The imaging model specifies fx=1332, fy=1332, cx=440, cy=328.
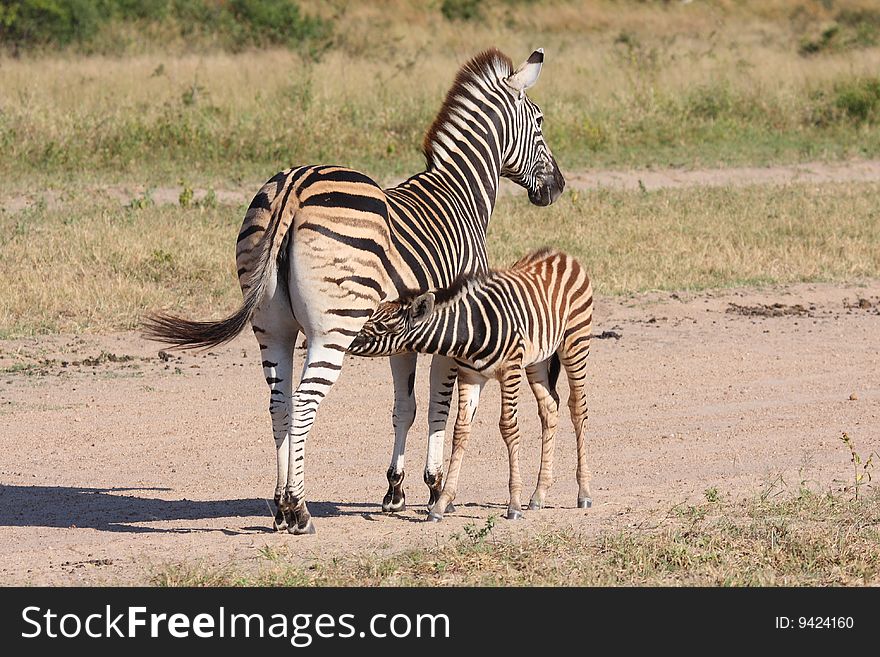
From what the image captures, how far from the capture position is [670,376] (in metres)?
8.83

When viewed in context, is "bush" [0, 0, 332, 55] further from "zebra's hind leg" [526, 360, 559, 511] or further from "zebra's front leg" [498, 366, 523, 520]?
"zebra's front leg" [498, 366, 523, 520]

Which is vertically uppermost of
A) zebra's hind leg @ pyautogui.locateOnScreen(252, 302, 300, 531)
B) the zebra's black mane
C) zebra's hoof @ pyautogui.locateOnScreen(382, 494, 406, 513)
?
the zebra's black mane

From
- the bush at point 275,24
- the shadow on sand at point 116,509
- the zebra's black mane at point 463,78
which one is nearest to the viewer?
the shadow on sand at point 116,509

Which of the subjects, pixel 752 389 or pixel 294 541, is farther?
pixel 752 389

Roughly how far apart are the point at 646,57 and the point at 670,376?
13.6 metres

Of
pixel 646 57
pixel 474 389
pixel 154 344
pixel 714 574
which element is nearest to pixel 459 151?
pixel 474 389

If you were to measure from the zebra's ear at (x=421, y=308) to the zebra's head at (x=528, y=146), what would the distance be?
1.65 metres

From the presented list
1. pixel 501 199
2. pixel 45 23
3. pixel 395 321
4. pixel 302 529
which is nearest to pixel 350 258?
pixel 395 321

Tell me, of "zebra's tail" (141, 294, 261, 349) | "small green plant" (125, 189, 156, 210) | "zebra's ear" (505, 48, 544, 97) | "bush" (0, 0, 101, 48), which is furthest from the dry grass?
"bush" (0, 0, 101, 48)

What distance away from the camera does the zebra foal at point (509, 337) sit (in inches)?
226

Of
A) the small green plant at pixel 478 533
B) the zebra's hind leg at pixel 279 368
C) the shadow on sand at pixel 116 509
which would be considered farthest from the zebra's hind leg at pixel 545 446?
the zebra's hind leg at pixel 279 368

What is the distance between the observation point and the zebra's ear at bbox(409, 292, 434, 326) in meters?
5.63

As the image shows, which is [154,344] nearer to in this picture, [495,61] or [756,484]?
[495,61]

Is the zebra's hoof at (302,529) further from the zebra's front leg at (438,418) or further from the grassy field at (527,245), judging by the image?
the grassy field at (527,245)
